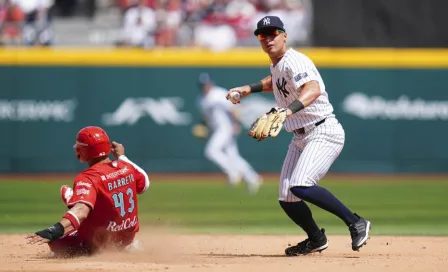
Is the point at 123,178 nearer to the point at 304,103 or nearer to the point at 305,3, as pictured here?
the point at 304,103

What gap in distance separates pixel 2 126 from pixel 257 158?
511 cm

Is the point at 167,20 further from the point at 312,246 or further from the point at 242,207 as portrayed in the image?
the point at 312,246

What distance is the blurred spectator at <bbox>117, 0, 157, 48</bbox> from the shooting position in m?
16.8

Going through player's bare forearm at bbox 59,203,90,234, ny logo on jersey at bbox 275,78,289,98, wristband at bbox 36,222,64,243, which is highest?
ny logo on jersey at bbox 275,78,289,98

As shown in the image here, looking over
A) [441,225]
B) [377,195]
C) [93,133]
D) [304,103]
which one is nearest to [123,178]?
[93,133]

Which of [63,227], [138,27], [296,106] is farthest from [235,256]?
[138,27]

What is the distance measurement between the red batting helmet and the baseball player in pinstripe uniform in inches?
44.1

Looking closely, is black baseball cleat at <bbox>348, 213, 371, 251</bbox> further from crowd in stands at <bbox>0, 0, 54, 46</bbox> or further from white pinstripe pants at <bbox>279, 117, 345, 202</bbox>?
crowd in stands at <bbox>0, 0, 54, 46</bbox>

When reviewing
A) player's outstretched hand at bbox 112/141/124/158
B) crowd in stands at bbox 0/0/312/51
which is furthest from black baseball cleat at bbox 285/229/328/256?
crowd in stands at bbox 0/0/312/51

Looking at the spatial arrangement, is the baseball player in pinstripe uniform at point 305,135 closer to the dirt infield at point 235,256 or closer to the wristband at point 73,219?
the dirt infield at point 235,256

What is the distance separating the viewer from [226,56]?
16.9 metres

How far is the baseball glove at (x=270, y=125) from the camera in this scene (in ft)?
19.5

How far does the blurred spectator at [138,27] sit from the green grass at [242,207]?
126 inches

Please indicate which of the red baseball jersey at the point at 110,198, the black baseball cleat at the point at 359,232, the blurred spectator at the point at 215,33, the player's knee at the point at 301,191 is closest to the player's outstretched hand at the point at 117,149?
the red baseball jersey at the point at 110,198
